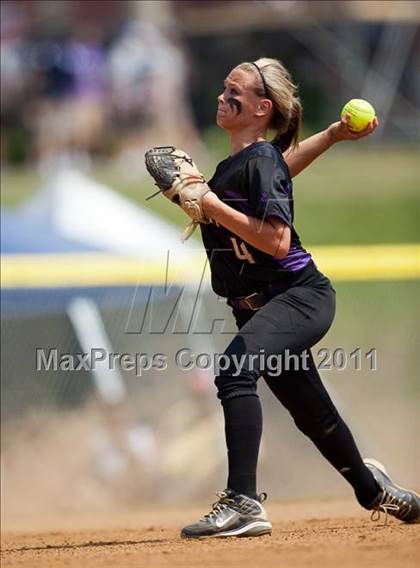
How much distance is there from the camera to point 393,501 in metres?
4.30

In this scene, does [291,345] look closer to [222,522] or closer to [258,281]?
[258,281]

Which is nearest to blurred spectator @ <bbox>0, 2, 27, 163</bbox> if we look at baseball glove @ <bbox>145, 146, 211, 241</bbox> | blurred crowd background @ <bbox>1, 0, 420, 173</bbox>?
blurred crowd background @ <bbox>1, 0, 420, 173</bbox>

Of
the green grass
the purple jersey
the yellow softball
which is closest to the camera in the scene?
the purple jersey

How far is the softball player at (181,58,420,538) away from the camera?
3.77 metres

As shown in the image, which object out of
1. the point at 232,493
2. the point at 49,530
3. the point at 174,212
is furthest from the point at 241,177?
the point at 174,212

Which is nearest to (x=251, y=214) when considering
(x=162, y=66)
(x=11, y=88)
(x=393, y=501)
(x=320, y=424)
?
(x=320, y=424)

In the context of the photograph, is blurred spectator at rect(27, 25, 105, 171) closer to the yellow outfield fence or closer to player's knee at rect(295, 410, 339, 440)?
the yellow outfield fence

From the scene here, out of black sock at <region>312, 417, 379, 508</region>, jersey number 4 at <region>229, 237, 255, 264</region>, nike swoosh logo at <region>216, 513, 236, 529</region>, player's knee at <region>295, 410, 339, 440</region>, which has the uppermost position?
jersey number 4 at <region>229, 237, 255, 264</region>

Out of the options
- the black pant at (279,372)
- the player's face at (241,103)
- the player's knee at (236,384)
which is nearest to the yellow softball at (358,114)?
the player's face at (241,103)

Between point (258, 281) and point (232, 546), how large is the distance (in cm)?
90

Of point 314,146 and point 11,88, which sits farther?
point 11,88

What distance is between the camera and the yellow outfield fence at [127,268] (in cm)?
612

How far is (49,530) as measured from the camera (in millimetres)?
5574

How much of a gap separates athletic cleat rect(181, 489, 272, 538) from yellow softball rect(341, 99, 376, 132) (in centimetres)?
138
